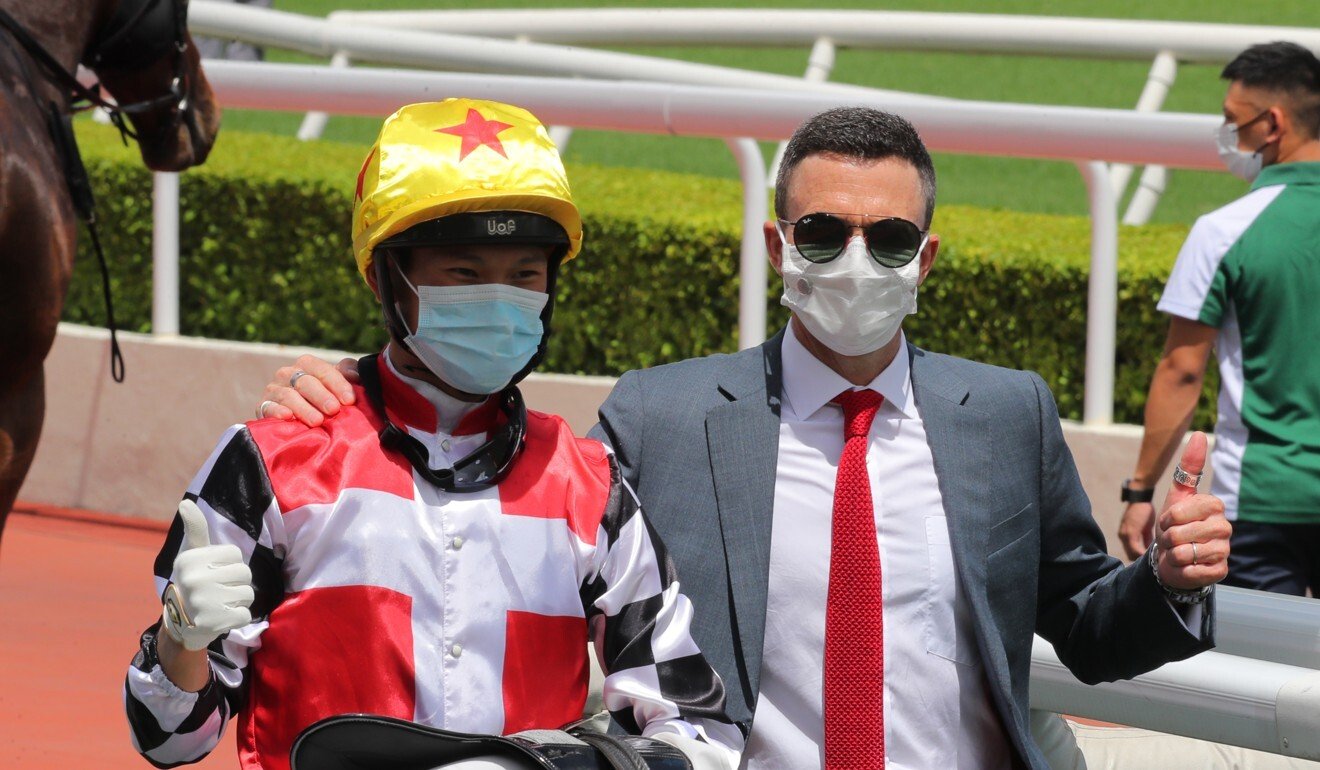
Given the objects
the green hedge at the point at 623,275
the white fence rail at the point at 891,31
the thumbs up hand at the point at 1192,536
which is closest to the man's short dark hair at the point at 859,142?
the thumbs up hand at the point at 1192,536

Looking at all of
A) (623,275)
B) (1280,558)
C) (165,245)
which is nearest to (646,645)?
(1280,558)

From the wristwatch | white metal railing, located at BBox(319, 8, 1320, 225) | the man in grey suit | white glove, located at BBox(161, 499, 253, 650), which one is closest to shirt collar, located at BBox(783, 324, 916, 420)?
the man in grey suit

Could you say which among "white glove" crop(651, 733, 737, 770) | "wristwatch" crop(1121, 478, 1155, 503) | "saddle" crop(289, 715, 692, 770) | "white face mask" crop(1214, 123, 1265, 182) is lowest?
"wristwatch" crop(1121, 478, 1155, 503)

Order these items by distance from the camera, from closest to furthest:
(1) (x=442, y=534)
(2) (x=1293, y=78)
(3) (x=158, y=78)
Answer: (1) (x=442, y=534) < (2) (x=1293, y=78) < (3) (x=158, y=78)

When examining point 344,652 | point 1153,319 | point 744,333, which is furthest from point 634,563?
point 1153,319

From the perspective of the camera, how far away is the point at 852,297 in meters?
2.56

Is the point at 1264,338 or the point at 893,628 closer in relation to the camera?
the point at 893,628

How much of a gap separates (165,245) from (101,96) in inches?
56.4

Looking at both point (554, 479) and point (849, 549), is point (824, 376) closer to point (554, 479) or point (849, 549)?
point (849, 549)

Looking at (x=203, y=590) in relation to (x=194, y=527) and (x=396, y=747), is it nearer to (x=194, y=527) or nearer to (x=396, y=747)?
(x=194, y=527)

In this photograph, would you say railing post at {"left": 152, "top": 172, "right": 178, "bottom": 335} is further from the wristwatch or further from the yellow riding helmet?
the yellow riding helmet

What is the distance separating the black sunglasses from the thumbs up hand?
47 cm

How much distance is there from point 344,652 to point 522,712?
0.70 ft

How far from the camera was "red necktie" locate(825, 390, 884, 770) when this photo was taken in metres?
2.40
